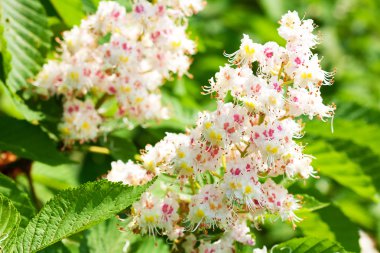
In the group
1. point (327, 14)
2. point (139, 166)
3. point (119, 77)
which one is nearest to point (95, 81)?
point (119, 77)

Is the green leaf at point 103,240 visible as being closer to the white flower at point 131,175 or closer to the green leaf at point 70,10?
the white flower at point 131,175

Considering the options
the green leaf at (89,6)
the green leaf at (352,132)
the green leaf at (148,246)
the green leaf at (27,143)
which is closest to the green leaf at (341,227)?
the green leaf at (352,132)

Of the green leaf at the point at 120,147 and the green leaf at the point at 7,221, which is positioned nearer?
the green leaf at the point at 7,221

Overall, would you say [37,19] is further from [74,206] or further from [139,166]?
[74,206]

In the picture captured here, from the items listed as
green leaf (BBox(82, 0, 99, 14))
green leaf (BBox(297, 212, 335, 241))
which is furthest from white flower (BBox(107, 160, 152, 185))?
green leaf (BBox(82, 0, 99, 14))

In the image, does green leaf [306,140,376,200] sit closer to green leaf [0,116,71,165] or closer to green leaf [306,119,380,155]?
green leaf [306,119,380,155]

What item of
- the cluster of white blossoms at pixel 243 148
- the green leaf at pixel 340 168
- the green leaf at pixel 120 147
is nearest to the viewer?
the cluster of white blossoms at pixel 243 148
